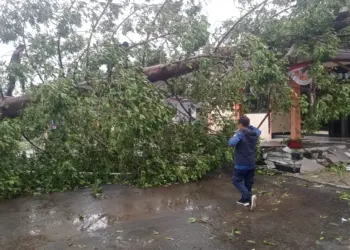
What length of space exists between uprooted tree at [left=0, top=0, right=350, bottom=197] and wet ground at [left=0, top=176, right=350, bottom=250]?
2.53 feet

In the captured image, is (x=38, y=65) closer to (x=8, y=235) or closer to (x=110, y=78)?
(x=110, y=78)

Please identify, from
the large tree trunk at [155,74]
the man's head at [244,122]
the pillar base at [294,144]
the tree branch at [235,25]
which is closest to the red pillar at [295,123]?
the pillar base at [294,144]

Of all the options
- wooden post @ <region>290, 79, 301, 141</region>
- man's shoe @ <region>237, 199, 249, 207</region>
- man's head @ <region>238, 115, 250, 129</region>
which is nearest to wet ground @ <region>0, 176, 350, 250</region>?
man's shoe @ <region>237, 199, 249, 207</region>

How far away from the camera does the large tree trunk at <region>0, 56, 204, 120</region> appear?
7.94 meters

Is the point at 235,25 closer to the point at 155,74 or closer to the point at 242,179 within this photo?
the point at 155,74

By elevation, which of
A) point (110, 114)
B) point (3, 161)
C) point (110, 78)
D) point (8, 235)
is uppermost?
point (110, 78)

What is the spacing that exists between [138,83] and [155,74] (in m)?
1.63

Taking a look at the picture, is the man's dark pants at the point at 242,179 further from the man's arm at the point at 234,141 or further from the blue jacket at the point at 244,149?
the man's arm at the point at 234,141

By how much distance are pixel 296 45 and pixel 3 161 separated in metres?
6.46

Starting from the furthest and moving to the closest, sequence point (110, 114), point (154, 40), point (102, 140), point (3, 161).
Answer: point (154, 40), point (102, 140), point (3, 161), point (110, 114)

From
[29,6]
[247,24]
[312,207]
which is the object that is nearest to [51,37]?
[29,6]

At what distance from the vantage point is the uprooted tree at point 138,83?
666 cm

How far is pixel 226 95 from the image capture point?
7820 millimetres

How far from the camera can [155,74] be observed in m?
8.34
